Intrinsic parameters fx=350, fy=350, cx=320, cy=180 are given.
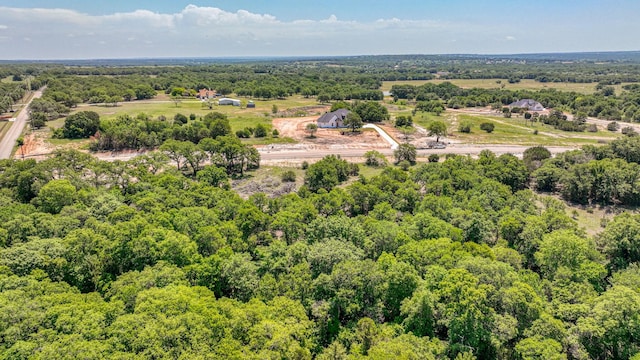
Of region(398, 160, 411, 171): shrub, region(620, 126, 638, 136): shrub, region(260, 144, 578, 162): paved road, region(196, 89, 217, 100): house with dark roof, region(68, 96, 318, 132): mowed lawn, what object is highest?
region(196, 89, 217, 100): house with dark roof

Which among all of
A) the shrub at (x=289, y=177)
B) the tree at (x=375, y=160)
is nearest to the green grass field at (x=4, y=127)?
the shrub at (x=289, y=177)

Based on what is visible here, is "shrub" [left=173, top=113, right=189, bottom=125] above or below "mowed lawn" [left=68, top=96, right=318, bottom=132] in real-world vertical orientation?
below

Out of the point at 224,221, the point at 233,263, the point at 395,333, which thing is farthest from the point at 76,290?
the point at 395,333

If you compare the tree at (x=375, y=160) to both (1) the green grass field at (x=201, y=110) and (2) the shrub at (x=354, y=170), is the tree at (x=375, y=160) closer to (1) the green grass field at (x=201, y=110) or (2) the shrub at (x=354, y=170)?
(2) the shrub at (x=354, y=170)

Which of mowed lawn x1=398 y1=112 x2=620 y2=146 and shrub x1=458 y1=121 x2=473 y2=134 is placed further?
shrub x1=458 y1=121 x2=473 y2=134

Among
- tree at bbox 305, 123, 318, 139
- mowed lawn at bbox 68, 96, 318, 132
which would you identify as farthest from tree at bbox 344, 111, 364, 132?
mowed lawn at bbox 68, 96, 318, 132

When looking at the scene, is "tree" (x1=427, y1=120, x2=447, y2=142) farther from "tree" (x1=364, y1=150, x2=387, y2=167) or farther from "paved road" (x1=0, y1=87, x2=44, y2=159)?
"paved road" (x1=0, y1=87, x2=44, y2=159)

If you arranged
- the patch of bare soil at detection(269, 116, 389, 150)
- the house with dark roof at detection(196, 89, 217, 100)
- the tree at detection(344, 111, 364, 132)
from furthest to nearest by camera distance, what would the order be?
1. the house with dark roof at detection(196, 89, 217, 100)
2. the tree at detection(344, 111, 364, 132)
3. the patch of bare soil at detection(269, 116, 389, 150)

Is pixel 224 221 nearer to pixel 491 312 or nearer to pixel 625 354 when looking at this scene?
pixel 491 312
